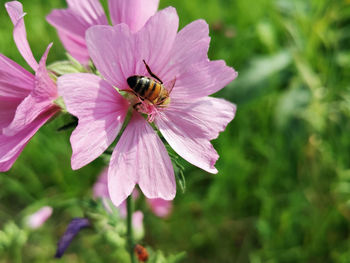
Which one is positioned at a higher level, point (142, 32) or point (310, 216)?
point (142, 32)

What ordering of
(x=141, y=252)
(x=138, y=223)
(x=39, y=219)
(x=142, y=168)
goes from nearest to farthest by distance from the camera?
1. (x=142, y=168)
2. (x=141, y=252)
3. (x=138, y=223)
4. (x=39, y=219)

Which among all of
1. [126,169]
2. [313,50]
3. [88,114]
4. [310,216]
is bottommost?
[310,216]

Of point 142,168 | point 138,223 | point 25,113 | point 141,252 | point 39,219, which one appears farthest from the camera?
point 39,219

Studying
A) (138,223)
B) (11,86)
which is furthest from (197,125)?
(138,223)

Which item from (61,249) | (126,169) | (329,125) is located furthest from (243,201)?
(126,169)

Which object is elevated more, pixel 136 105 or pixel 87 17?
pixel 87 17

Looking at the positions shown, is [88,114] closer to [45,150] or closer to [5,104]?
[5,104]

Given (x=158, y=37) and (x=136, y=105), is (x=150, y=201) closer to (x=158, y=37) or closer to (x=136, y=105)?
(x=136, y=105)

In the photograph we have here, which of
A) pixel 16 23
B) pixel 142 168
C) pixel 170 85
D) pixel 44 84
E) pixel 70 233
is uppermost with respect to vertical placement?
pixel 16 23
